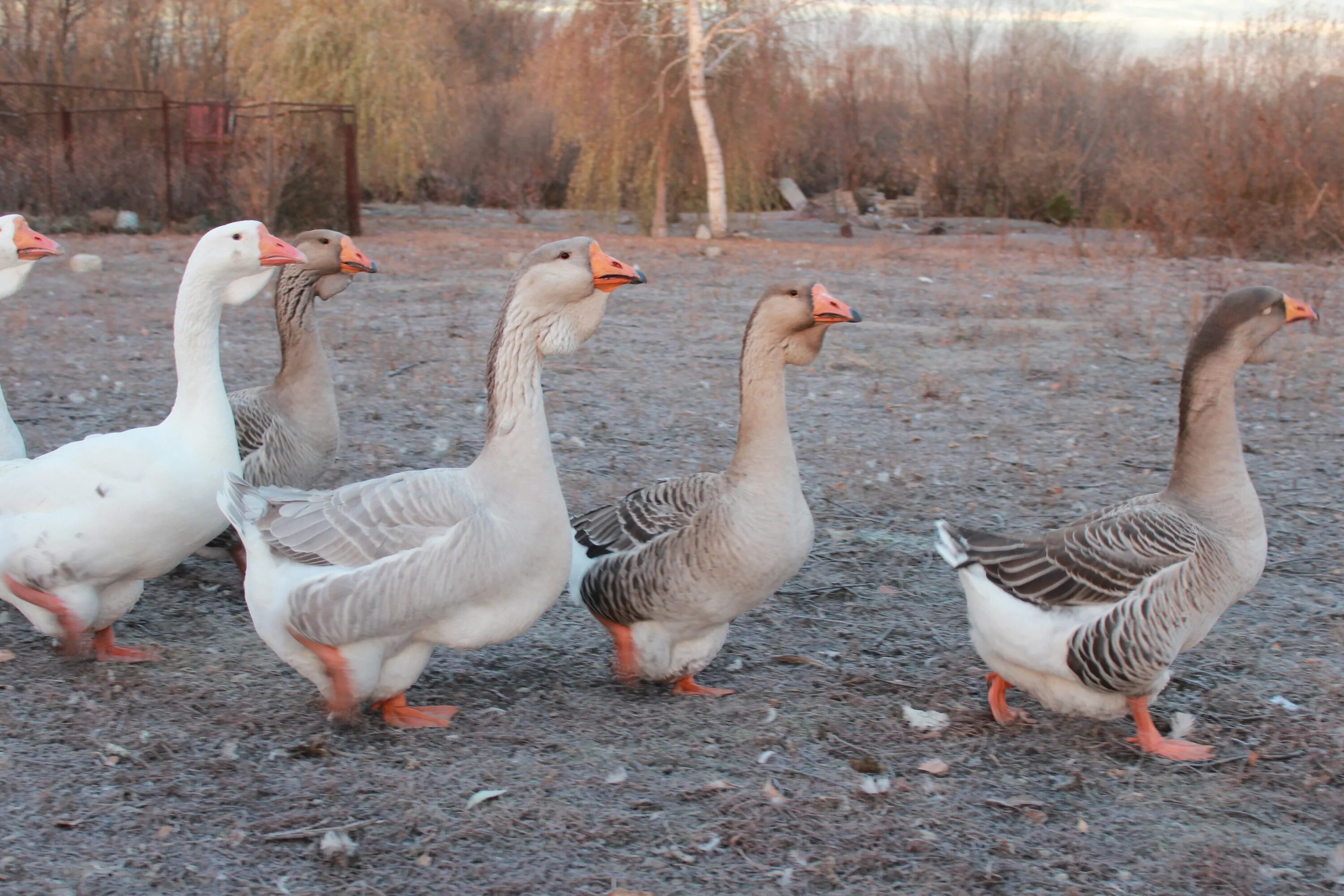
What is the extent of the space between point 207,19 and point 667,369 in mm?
22529

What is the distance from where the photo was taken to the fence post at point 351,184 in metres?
18.0

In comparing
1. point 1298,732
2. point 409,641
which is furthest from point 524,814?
point 1298,732

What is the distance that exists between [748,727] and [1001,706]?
77 cm

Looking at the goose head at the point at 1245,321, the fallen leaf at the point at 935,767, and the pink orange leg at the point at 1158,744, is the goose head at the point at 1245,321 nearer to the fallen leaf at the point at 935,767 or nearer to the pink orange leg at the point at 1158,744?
the pink orange leg at the point at 1158,744

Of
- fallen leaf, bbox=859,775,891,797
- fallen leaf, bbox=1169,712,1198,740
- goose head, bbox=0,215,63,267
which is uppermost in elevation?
goose head, bbox=0,215,63,267

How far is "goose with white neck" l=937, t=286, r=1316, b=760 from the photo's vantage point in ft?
10.0

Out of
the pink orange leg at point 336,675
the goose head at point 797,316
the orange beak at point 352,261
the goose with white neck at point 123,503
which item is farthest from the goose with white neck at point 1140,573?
the orange beak at point 352,261

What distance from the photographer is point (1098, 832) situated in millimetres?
2758

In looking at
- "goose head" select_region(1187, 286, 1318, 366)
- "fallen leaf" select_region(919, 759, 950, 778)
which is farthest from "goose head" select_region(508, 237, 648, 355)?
"goose head" select_region(1187, 286, 1318, 366)

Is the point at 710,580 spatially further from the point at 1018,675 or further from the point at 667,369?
the point at 667,369

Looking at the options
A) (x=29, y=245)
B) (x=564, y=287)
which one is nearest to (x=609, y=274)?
(x=564, y=287)

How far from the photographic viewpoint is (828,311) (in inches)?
134

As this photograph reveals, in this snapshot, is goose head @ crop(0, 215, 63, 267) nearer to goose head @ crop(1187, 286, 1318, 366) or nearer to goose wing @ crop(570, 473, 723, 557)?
goose wing @ crop(570, 473, 723, 557)

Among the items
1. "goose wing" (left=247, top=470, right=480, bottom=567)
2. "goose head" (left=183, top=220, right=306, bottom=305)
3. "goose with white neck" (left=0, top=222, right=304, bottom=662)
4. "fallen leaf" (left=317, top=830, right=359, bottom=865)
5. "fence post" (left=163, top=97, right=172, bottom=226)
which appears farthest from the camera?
"fence post" (left=163, top=97, right=172, bottom=226)
